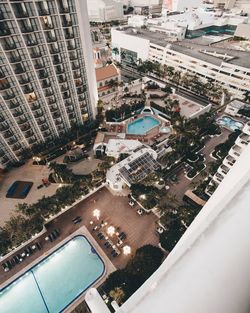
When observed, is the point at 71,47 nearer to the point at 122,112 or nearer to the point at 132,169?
the point at 122,112

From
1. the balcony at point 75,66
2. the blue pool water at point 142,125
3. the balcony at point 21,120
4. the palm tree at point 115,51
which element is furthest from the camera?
the palm tree at point 115,51

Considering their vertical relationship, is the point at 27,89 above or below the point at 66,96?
above

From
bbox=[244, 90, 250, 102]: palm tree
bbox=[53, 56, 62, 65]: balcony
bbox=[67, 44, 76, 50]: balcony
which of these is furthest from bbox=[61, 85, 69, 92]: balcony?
bbox=[244, 90, 250, 102]: palm tree

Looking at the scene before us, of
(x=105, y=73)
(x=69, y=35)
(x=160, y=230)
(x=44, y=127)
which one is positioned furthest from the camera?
(x=105, y=73)

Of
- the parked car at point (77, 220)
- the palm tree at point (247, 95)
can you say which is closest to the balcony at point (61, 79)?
the parked car at point (77, 220)

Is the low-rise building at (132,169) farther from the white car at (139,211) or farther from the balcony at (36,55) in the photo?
the balcony at (36,55)

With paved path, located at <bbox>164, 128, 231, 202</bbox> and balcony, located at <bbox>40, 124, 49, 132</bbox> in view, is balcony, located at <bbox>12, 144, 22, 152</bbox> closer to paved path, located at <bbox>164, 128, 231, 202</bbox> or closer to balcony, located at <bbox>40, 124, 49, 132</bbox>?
balcony, located at <bbox>40, 124, 49, 132</bbox>

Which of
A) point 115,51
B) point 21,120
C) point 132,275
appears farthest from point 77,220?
point 115,51
